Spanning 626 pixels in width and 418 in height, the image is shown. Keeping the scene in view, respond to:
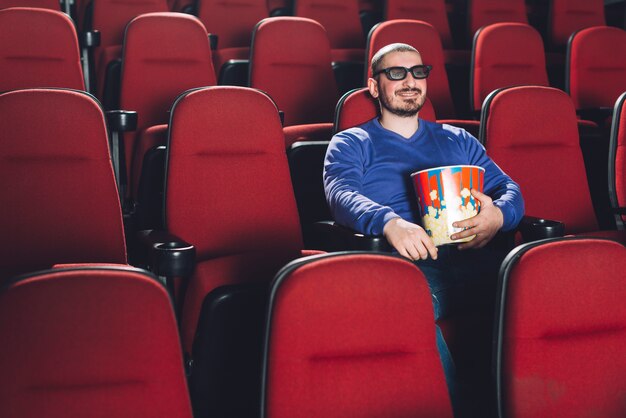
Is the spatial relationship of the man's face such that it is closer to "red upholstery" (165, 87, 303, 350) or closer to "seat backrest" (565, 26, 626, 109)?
"red upholstery" (165, 87, 303, 350)

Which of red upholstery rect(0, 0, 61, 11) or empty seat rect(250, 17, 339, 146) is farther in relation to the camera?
red upholstery rect(0, 0, 61, 11)

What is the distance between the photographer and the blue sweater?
103 centimetres

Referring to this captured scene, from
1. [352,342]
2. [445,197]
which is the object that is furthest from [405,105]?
[352,342]

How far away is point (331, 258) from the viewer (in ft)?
2.06

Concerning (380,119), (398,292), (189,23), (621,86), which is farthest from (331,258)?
(621,86)

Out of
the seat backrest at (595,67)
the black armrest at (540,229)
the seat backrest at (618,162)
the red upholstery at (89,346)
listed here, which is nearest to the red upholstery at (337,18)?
the seat backrest at (595,67)

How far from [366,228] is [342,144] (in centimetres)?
18

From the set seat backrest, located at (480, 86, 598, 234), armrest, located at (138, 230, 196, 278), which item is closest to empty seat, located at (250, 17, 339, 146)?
seat backrest, located at (480, 86, 598, 234)

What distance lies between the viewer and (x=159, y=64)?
152 cm

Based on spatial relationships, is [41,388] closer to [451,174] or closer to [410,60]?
[451,174]

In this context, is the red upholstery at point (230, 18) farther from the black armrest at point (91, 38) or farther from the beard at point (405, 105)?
the beard at point (405, 105)

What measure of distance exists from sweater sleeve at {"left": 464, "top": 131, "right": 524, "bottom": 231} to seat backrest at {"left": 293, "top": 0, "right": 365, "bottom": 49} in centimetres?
99

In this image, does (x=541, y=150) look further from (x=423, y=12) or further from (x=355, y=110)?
(x=423, y=12)

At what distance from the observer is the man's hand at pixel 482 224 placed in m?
0.87
